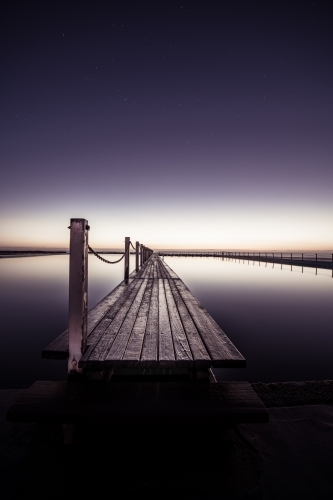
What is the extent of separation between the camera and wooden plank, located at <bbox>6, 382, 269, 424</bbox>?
1.86 m

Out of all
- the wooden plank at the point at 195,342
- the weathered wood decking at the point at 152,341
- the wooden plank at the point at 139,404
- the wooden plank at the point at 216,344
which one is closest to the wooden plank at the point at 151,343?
the weathered wood decking at the point at 152,341

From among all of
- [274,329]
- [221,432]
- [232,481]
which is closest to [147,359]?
[221,432]

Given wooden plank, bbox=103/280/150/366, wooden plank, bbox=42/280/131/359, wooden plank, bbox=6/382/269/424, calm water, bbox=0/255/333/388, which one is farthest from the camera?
calm water, bbox=0/255/333/388

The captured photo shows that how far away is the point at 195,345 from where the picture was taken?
2.71 meters

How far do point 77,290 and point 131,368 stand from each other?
980 mm

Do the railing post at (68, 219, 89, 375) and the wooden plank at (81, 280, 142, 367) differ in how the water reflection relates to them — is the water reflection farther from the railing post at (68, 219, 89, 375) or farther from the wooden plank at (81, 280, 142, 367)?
the railing post at (68, 219, 89, 375)

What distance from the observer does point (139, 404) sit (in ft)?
6.46

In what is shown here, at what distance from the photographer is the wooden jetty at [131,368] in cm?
189

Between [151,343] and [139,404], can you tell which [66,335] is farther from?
[139,404]

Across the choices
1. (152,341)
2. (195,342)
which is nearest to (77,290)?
(152,341)

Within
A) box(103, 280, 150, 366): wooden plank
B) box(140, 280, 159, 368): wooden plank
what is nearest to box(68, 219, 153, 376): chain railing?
box(103, 280, 150, 366): wooden plank

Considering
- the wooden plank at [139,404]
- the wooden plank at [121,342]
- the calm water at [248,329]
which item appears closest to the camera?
the wooden plank at [139,404]

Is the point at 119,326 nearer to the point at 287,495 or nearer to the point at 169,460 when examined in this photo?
the point at 169,460

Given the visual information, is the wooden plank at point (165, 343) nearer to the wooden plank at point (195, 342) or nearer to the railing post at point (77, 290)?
the wooden plank at point (195, 342)
